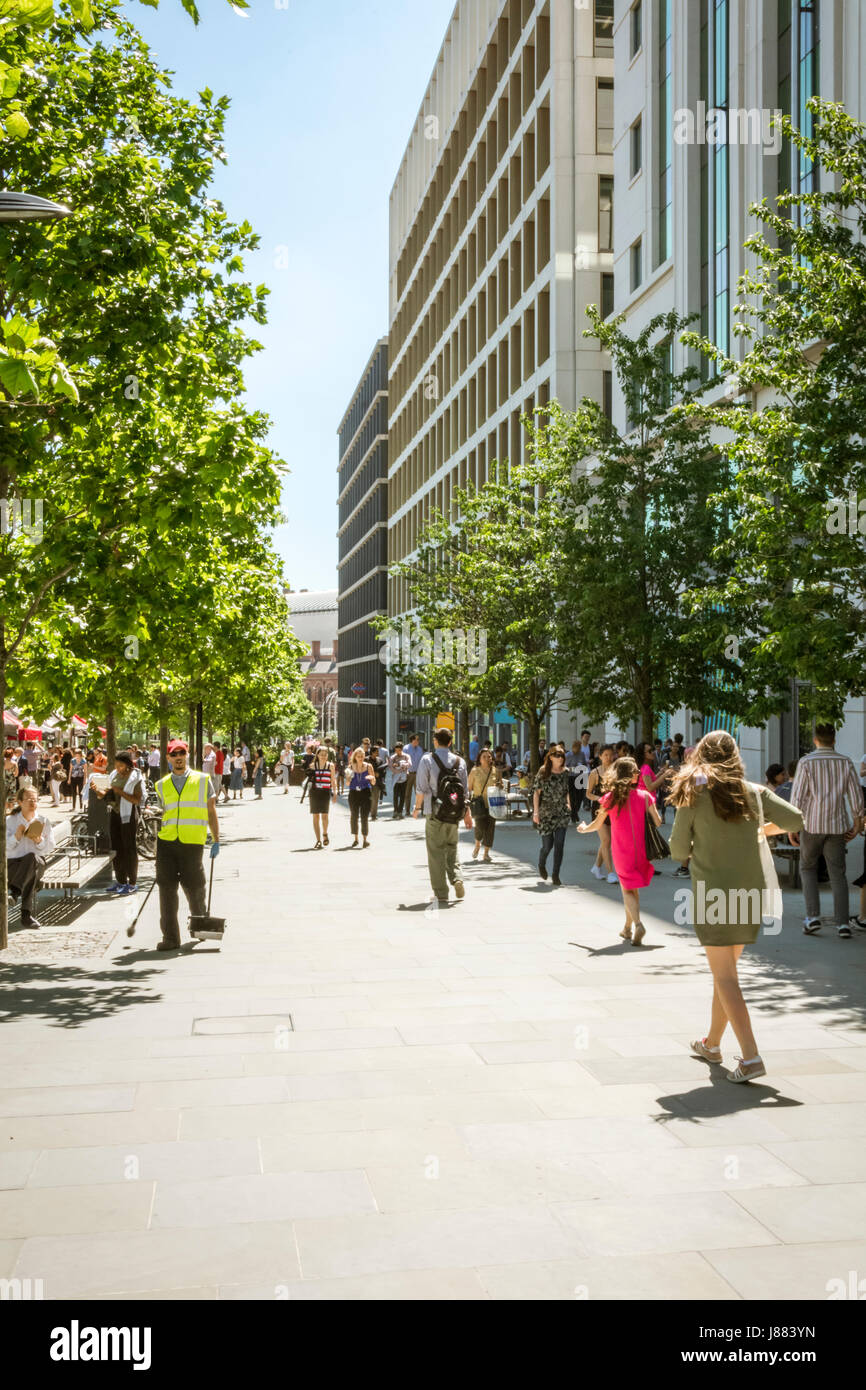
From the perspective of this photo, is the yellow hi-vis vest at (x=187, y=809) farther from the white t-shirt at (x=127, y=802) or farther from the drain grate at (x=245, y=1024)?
the white t-shirt at (x=127, y=802)

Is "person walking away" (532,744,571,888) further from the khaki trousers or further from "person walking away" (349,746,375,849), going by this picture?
"person walking away" (349,746,375,849)

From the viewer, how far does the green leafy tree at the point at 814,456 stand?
13047 mm

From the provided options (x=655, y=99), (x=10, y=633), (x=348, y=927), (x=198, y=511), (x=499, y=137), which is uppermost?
(x=499, y=137)

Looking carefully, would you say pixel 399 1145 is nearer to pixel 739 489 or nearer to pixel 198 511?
pixel 198 511


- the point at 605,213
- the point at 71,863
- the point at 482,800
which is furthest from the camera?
the point at 605,213

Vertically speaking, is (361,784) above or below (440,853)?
above

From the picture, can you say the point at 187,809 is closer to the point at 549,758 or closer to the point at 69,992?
the point at 69,992

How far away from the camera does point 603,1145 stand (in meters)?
5.84

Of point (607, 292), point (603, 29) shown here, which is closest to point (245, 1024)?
point (607, 292)

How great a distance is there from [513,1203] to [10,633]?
8.85 meters

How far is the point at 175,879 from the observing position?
11.7m

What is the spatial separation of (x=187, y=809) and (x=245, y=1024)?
3.49 metres
